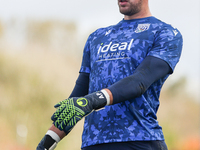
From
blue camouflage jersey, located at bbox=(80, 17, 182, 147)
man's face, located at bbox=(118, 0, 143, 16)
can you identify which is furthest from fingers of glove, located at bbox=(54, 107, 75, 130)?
man's face, located at bbox=(118, 0, 143, 16)

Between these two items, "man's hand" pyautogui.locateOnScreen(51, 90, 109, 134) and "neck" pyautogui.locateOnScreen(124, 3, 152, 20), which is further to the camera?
"neck" pyautogui.locateOnScreen(124, 3, 152, 20)

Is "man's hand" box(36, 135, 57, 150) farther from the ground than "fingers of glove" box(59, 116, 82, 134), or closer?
closer

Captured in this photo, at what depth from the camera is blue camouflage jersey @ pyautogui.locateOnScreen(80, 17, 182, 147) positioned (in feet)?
10.1

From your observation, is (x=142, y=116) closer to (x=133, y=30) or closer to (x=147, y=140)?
(x=147, y=140)

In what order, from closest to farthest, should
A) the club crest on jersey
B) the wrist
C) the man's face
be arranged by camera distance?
the wrist, the club crest on jersey, the man's face

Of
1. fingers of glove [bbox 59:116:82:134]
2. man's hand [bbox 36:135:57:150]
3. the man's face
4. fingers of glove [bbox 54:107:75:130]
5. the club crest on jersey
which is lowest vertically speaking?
man's hand [bbox 36:135:57:150]

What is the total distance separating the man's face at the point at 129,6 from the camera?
11.7ft

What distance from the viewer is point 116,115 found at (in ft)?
10.3

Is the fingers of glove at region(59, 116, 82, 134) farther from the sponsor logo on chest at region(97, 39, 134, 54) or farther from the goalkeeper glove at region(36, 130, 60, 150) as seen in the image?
the sponsor logo on chest at region(97, 39, 134, 54)

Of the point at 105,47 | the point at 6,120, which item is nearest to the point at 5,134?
the point at 6,120

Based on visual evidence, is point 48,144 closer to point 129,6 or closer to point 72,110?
point 72,110

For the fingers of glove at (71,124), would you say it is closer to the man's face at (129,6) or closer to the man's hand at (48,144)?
the man's hand at (48,144)

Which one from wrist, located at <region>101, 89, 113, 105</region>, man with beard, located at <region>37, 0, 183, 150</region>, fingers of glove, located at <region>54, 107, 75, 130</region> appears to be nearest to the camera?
fingers of glove, located at <region>54, 107, 75, 130</region>

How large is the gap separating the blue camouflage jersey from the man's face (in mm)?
119
